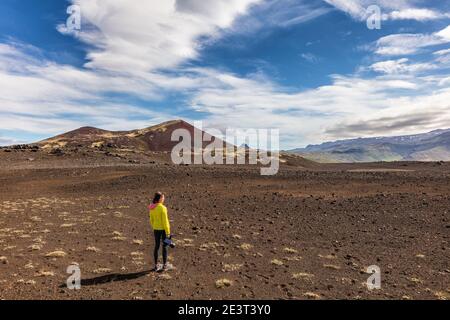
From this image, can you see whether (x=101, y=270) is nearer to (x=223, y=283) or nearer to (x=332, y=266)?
(x=223, y=283)

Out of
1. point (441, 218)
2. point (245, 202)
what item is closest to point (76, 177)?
point (245, 202)

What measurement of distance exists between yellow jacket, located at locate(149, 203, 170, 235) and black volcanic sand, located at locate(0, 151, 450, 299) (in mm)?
1596

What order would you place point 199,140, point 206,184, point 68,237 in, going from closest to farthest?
point 68,237 → point 206,184 → point 199,140

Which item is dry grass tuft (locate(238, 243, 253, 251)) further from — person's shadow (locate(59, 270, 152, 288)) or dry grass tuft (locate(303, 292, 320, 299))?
dry grass tuft (locate(303, 292, 320, 299))

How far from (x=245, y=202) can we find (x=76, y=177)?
23.0m

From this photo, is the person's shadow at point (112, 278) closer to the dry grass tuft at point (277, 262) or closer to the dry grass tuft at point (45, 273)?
the dry grass tuft at point (45, 273)

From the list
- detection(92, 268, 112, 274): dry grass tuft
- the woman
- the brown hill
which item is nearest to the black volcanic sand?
detection(92, 268, 112, 274): dry grass tuft

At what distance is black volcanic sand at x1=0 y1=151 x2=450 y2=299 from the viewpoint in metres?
10.5

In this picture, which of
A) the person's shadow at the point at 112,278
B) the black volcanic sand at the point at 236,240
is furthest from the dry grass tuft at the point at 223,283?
the person's shadow at the point at 112,278

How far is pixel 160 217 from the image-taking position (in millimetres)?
11320
